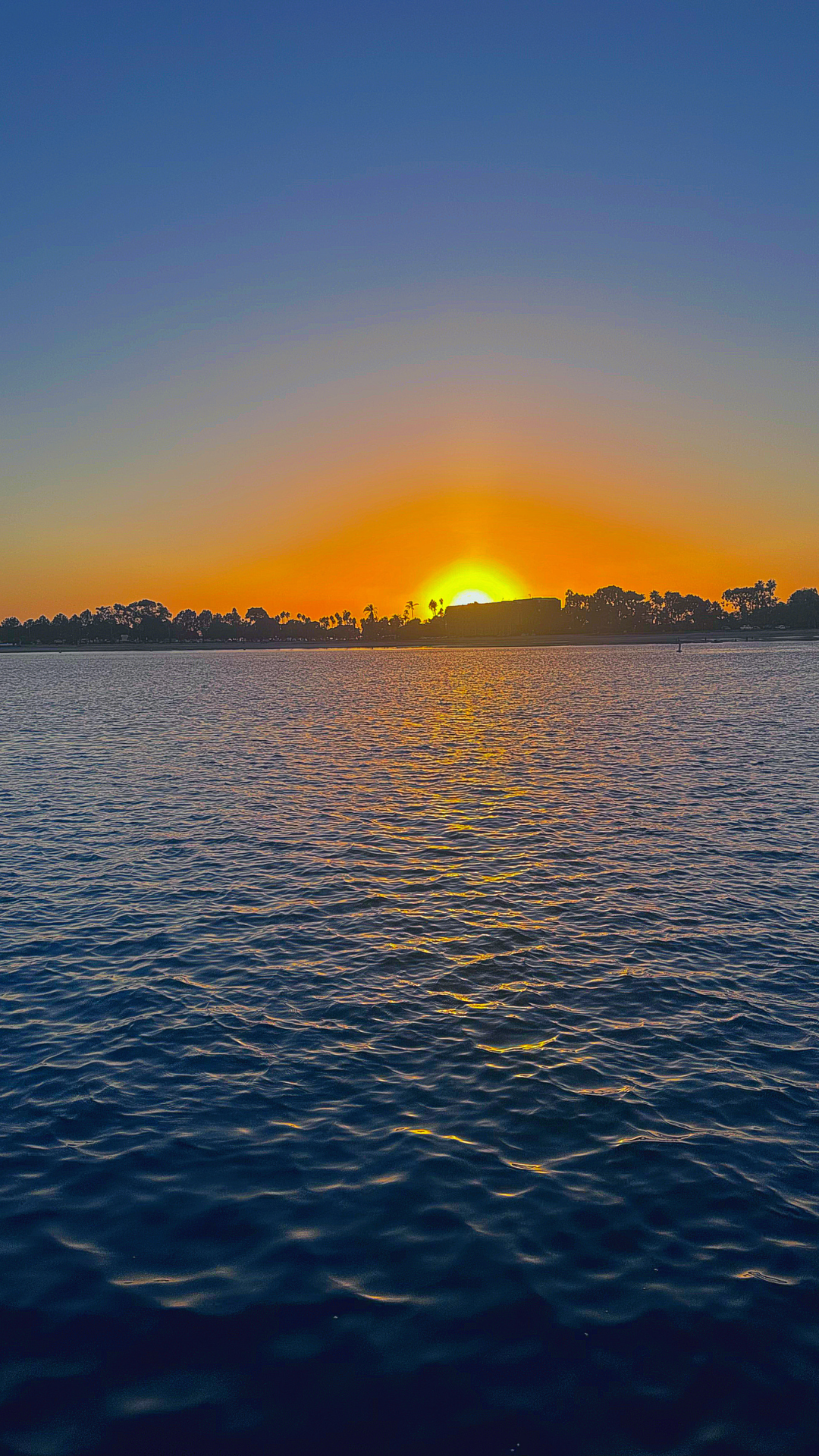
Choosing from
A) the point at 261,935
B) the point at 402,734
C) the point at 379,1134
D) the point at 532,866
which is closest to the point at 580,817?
the point at 532,866

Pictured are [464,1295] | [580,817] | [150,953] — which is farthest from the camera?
[580,817]

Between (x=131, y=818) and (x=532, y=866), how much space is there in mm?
21125

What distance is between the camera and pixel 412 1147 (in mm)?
14148

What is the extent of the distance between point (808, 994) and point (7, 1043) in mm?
18258

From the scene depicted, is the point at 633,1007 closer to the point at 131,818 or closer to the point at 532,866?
the point at 532,866

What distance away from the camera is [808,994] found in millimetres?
19828

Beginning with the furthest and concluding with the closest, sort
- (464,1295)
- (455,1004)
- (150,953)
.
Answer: (150,953) < (455,1004) < (464,1295)

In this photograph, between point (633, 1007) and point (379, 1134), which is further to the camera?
point (633, 1007)

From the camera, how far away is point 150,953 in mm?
23344

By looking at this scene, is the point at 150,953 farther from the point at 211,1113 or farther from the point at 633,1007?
the point at 633,1007

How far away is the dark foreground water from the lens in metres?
9.72

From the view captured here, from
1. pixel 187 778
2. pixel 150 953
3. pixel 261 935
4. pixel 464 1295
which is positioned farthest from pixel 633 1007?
pixel 187 778

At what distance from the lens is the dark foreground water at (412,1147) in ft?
31.9

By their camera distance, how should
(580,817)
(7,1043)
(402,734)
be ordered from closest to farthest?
(7,1043)
(580,817)
(402,734)
